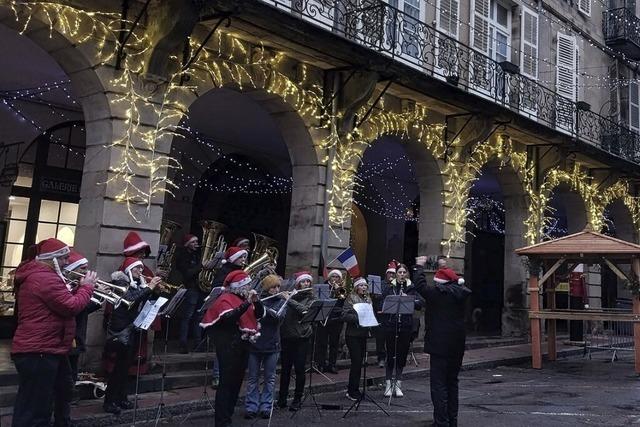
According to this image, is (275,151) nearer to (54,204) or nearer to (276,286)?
(54,204)

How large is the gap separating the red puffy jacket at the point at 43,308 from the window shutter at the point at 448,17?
10914 mm

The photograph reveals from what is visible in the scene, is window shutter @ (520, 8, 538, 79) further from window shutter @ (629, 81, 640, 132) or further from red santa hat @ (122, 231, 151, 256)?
red santa hat @ (122, 231, 151, 256)

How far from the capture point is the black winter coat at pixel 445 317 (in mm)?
6656

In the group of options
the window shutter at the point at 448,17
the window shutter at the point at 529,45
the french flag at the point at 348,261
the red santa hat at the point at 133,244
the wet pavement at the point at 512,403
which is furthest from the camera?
the window shutter at the point at 529,45

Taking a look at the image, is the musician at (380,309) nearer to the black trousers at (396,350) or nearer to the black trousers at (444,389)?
the black trousers at (396,350)

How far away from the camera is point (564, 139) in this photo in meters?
14.8

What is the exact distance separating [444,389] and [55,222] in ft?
27.4

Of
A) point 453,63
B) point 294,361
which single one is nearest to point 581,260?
point 453,63

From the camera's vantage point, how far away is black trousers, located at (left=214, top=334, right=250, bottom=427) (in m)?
5.98

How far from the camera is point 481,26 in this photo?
48.6 ft

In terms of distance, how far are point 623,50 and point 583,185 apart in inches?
210

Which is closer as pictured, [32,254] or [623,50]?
[32,254]

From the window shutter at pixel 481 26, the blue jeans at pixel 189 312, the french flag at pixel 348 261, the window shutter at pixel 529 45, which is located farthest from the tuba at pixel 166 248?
the window shutter at pixel 529 45

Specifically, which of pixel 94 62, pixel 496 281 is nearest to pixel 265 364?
pixel 94 62
